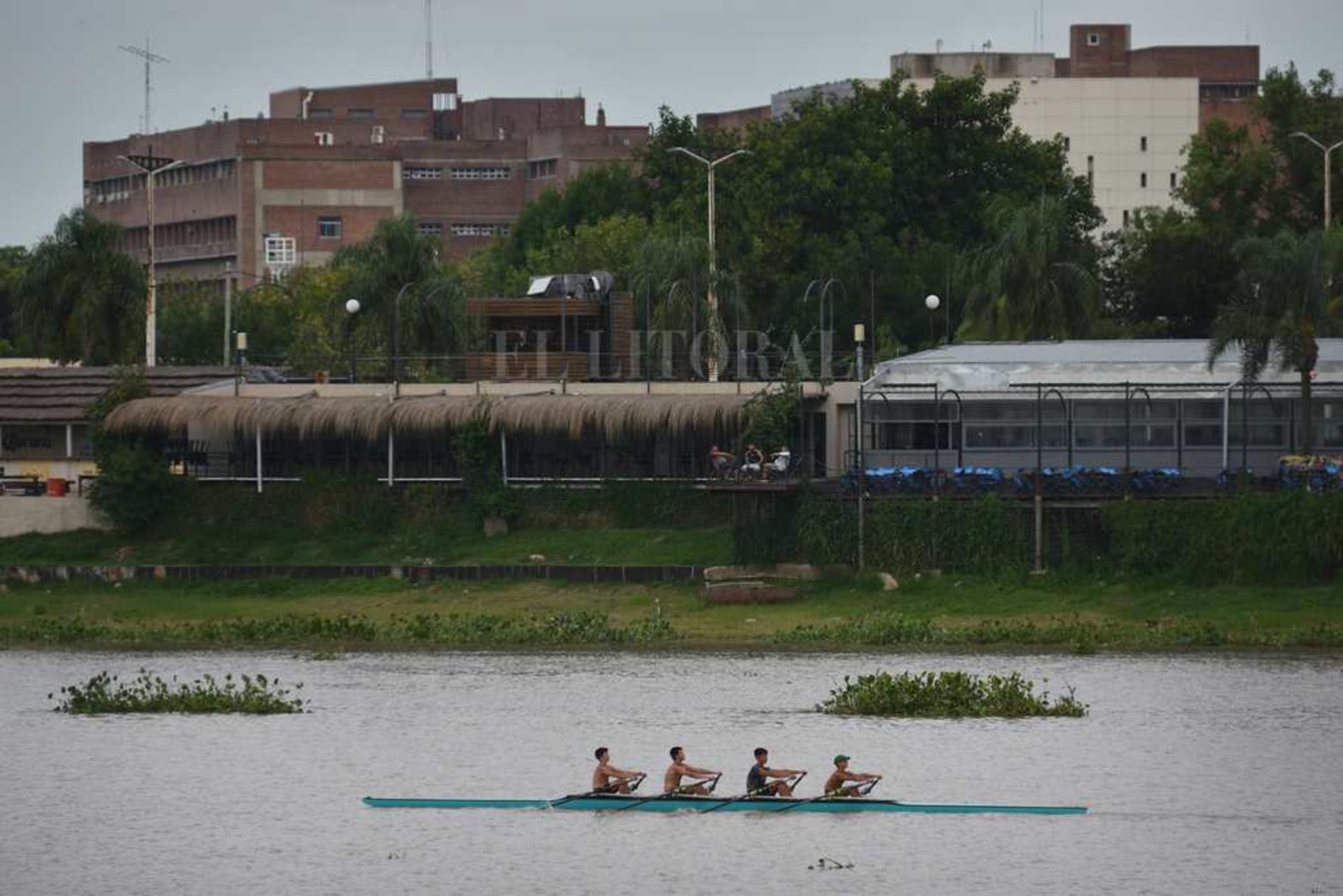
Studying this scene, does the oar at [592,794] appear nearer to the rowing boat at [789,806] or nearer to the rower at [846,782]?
the rowing boat at [789,806]

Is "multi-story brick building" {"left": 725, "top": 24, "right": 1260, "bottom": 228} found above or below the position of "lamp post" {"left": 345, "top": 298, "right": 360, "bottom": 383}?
above

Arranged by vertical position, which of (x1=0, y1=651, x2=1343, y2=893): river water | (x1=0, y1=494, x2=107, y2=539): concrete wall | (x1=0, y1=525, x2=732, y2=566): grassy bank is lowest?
(x1=0, y1=651, x2=1343, y2=893): river water

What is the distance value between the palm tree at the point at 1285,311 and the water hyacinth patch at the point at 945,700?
17590mm

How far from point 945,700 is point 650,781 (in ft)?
29.0

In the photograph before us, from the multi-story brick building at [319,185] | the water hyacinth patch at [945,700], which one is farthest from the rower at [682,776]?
the multi-story brick building at [319,185]

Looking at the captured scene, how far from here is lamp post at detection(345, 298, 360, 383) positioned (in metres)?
87.2

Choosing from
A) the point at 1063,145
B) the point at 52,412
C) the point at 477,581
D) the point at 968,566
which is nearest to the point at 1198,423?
the point at 968,566

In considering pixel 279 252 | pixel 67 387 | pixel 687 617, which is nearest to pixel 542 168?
pixel 279 252

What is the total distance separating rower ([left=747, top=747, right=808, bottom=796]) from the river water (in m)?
0.67

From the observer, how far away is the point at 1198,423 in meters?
78.2

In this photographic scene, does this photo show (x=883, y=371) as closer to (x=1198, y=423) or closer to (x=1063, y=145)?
(x=1198, y=423)

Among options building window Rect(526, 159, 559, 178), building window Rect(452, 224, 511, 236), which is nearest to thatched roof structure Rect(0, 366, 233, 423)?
building window Rect(452, 224, 511, 236)

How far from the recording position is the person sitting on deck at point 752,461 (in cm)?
7681

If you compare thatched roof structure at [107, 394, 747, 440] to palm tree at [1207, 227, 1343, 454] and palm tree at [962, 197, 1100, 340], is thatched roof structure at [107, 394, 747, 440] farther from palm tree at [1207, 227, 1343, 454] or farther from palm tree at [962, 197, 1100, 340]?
palm tree at [962, 197, 1100, 340]
